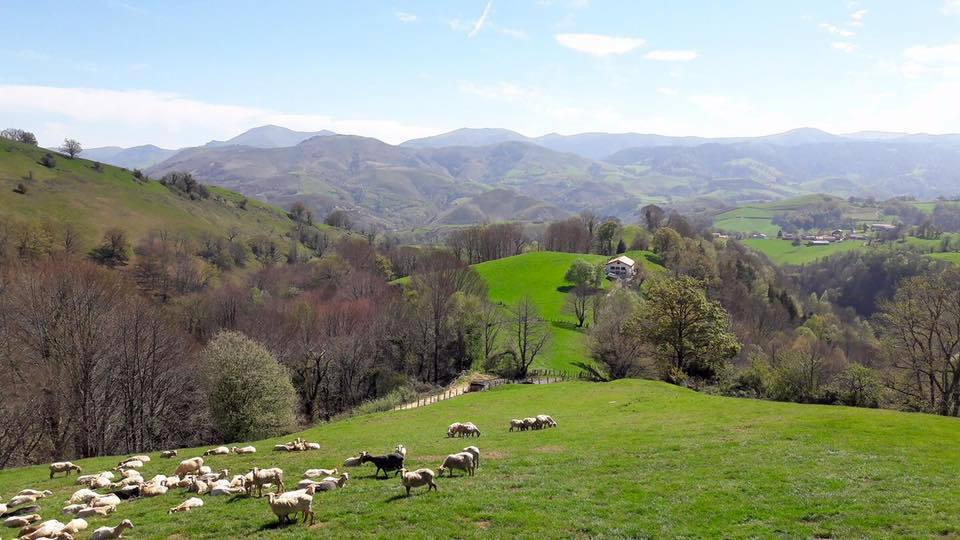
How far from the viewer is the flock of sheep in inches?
678

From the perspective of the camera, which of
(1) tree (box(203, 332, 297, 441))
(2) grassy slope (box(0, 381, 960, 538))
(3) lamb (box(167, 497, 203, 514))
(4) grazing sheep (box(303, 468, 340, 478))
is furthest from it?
(1) tree (box(203, 332, 297, 441))

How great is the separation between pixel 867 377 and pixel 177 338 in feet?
250

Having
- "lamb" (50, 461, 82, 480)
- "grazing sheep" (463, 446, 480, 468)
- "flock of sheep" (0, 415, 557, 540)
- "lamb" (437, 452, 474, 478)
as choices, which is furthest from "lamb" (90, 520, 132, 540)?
"lamb" (50, 461, 82, 480)

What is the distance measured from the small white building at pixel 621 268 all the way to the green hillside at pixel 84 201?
134574mm

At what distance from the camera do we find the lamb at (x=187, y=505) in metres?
19.1

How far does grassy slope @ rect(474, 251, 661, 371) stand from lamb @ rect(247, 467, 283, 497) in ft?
207

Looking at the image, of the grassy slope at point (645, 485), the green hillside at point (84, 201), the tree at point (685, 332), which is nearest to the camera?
the grassy slope at point (645, 485)

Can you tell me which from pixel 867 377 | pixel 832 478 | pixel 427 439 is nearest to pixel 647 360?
pixel 867 377

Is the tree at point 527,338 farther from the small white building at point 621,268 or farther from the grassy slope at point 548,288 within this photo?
the small white building at point 621,268

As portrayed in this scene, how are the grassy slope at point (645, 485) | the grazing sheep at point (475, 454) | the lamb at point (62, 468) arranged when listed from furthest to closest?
1. the lamb at point (62, 468)
2. the grazing sheep at point (475, 454)
3. the grassy slope at point (645, 485)

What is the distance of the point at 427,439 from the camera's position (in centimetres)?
3219

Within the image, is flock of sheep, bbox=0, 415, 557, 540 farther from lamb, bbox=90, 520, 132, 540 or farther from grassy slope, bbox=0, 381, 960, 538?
grassy slope, bbox=0, 381, 960, 538

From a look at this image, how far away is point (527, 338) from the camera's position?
3157 inches

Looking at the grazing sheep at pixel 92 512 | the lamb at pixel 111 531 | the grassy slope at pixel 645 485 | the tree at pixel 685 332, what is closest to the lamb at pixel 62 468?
the grassy slope at pixel 645 485
